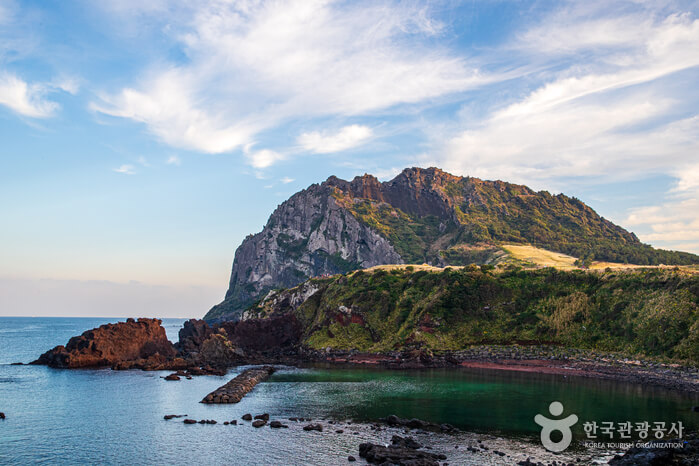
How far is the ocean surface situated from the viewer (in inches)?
1502

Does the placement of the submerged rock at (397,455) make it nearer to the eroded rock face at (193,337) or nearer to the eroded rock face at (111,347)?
the eroded rock face at (111,347)

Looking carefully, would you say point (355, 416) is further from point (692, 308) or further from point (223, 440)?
point (692, 308)

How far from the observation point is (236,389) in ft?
207

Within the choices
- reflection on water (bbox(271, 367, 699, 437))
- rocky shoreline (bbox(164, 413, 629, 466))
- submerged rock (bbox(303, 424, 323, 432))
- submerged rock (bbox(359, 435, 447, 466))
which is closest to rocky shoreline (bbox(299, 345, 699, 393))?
reflection on water (bbox(271, 367, 699, 437))

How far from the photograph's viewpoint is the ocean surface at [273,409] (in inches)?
1502

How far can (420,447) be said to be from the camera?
37188mm

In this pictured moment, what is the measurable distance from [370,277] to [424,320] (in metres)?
28.5

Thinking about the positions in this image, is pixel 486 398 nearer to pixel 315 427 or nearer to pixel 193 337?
pixel 315 427

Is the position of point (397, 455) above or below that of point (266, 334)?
below

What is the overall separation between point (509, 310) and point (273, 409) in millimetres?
66286

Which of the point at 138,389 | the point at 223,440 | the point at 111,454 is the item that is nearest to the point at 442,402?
the point at 223,440

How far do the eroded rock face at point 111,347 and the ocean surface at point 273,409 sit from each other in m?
9.50

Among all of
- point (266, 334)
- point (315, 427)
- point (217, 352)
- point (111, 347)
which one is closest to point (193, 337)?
point (217, 352)

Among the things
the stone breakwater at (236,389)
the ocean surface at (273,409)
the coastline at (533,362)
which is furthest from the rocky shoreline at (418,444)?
the coastline at (533,362)
